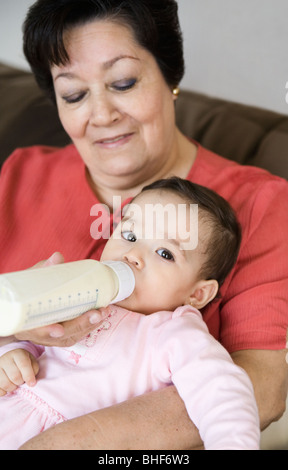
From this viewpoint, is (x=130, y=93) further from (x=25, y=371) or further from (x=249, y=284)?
(x=25, y=371)

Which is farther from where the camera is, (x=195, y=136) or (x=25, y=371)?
(x=195, y=136)

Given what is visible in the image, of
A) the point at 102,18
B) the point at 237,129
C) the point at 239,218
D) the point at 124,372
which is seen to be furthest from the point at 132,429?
the point at 237,129

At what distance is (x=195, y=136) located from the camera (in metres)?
1.87

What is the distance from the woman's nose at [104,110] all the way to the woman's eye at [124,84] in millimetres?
37

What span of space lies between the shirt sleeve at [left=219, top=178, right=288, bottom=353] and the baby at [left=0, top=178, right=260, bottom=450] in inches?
2.5

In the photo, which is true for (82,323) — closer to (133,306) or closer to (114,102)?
(133,306)

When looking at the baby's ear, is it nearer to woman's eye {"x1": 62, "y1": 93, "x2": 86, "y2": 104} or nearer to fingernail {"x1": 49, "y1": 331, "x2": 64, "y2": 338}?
fingernail {"x1": 49, "y1": 331, "x2": 64, "y2": 338}

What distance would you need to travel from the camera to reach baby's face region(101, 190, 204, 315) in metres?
1.11

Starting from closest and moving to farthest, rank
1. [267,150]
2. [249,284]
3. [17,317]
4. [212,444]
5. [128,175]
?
[17,317], [212,444], [249,284], [128,175], [267,150]

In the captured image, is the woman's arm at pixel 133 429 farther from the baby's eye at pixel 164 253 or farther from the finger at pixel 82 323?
the baby's eye at pixel 164 253

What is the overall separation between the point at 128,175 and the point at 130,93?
0.79 ft

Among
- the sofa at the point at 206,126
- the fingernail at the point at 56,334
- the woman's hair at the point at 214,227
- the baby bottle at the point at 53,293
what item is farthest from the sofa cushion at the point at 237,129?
the fingernail at the point at 56,334
